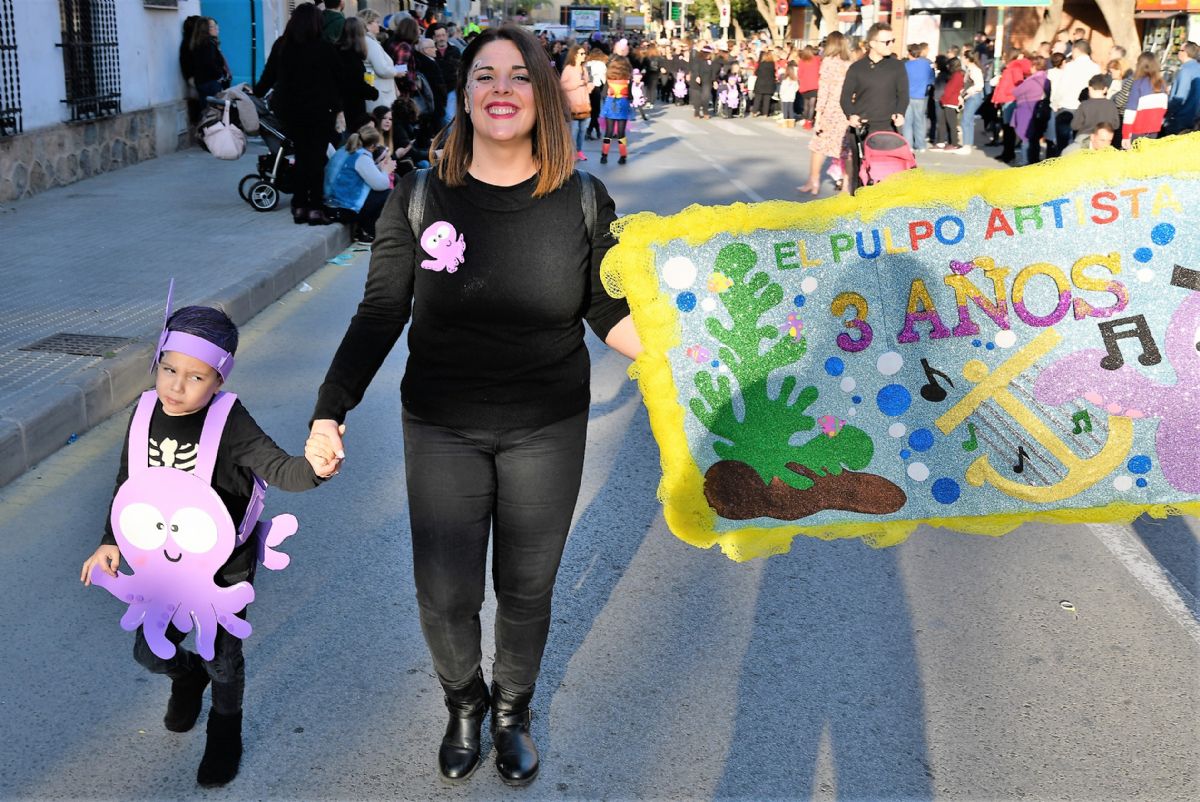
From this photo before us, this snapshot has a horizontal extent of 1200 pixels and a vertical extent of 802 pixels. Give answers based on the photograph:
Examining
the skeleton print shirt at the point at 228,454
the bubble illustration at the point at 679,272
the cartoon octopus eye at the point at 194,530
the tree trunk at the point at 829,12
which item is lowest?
the cartoon octopus eye at the point at 194,530

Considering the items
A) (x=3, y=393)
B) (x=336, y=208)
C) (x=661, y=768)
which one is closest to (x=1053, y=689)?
(x=661, y=768)

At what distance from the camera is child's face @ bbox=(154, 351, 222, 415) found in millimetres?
3166

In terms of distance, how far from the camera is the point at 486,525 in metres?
3.33

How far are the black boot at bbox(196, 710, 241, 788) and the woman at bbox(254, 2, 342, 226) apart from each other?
31.0 feet

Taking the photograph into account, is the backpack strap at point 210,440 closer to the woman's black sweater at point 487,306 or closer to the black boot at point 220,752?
the woman's black sweater at point 487,306

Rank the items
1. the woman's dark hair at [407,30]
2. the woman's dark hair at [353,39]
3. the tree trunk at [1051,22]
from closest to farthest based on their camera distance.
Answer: the woman's dark hair at [353,39], the woman's dark hair at [407,30], the tree trunk at [1051,22]

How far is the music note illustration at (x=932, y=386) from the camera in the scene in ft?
12.2

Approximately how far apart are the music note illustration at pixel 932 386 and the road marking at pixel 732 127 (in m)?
23.9

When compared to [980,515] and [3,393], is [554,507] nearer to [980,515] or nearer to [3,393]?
[980,515]

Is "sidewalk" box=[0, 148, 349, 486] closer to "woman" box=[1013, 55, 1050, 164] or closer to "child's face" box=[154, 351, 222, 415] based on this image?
"child's face" box=[154, 351, 222, 415]

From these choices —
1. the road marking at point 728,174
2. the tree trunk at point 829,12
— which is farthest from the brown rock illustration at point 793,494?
the tree trunk at point 829,12

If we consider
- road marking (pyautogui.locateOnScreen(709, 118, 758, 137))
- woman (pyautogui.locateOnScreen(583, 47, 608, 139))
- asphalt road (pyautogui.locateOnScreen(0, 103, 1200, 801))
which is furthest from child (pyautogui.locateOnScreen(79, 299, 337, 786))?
road marking (pyautogui.locateOnScreen(709, 118, 758, 137))

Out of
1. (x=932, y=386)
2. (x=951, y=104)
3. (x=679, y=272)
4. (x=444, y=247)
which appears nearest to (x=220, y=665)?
(x=444, y=247)

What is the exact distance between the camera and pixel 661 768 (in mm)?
3545
